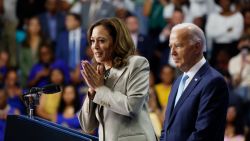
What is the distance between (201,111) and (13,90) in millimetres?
6295

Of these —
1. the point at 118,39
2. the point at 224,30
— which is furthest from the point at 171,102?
the point at 224,30

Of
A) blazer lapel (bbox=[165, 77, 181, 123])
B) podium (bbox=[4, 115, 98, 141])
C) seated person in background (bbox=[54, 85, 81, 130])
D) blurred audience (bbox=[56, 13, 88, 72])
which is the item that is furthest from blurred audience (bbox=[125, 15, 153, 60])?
podium (bbox=[4, 115, 98, 141])

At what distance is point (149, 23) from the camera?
827 centimetres

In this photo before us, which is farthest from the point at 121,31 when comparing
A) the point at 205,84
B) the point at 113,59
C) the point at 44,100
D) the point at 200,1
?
the point at 44,100

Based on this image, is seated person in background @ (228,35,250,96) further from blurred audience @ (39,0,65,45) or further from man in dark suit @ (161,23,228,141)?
man in dark suit @ (161,23,228,141)

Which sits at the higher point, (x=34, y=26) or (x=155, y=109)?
(x=34, y=26)

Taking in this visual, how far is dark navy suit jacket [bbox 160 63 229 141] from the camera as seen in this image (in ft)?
9.03

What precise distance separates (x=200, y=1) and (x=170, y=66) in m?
0.94

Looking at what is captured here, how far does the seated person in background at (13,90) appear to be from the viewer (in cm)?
848

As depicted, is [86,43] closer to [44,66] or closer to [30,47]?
[44,66]

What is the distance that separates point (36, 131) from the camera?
2871 mm

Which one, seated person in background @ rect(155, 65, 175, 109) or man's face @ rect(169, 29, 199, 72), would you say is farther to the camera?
seated person in background @ rect(155, 65, 175, 109)

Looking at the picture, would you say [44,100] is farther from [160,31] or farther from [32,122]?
[32,122]

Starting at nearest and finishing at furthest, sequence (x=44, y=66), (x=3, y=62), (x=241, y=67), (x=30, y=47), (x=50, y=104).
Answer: (x=241, y=67) < (x=50, y=104) < (x=44, y=66) < (x=3, y=62) < (x=30, y=47)
